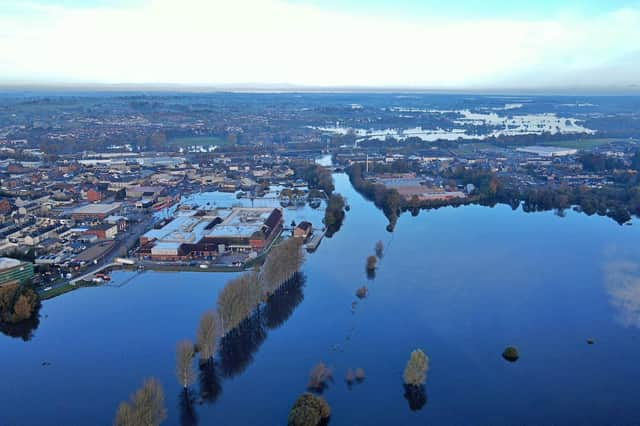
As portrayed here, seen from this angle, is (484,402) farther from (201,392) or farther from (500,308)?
(201,392)

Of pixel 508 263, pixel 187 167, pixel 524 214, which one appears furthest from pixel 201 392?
pixel 187 167

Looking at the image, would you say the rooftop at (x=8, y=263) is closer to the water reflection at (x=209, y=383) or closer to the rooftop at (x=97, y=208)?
the rooftop at (x=97, y=208)

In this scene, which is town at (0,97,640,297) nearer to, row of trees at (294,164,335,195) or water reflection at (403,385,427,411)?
row of trees at (294,164,335,195)

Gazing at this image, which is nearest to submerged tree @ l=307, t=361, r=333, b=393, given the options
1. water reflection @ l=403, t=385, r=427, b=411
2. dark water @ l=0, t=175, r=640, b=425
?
dark water @ l=0, t=175, r=640, b=425

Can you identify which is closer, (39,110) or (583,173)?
(583,173)

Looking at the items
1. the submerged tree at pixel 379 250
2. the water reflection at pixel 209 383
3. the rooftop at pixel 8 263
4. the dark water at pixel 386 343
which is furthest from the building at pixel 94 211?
the water reflection at pixel 209 383

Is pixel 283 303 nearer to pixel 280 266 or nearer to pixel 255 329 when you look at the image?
pixel 280 266

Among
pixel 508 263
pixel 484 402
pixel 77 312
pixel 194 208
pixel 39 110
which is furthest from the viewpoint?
pixel 39 110
